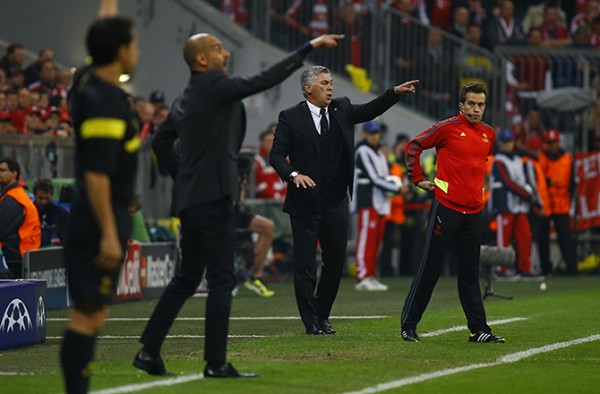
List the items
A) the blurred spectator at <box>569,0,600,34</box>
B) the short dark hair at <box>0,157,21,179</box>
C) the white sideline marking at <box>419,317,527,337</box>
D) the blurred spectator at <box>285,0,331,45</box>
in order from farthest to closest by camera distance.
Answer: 1. the blurred spectator at <box>569,0,600,34</box>
2. the blurred spectator at <box>285,0,331,45</box>
3. the short dark hair at <box>0,157,21,179</box>
4. the white sideline marking at <box>419,317,527,337</box>

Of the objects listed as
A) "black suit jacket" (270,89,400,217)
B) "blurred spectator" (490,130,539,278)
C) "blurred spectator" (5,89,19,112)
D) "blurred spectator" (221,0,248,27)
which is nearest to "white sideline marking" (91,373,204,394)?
"black suit jacket" (270,89,400,217)

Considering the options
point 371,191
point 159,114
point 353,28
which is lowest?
point 371,191

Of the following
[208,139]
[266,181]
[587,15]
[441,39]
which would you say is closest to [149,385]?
[208,139]

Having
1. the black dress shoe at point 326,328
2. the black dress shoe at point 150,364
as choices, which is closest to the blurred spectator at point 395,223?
the black dress shoe at point 326,328

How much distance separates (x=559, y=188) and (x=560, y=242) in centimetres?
89

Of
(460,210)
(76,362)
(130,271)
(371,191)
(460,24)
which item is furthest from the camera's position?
(460,24)

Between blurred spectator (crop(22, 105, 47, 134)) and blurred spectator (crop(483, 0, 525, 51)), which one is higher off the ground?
blurred spectator (crop(483, 0, 525, 51))

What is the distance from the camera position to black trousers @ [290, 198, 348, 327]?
13.3m

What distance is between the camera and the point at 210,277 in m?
9.82

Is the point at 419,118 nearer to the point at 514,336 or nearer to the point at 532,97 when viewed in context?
the point at 532,97

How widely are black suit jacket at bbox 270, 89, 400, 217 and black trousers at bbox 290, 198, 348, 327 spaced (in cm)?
14

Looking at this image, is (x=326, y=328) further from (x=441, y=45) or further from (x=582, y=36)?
(x=582, y=36)

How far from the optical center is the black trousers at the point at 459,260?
12484 mm

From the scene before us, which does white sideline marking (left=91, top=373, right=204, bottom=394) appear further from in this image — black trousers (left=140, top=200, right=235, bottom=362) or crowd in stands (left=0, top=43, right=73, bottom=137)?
crowd in stands (left=0, top=43, right=73, bottom=137)
